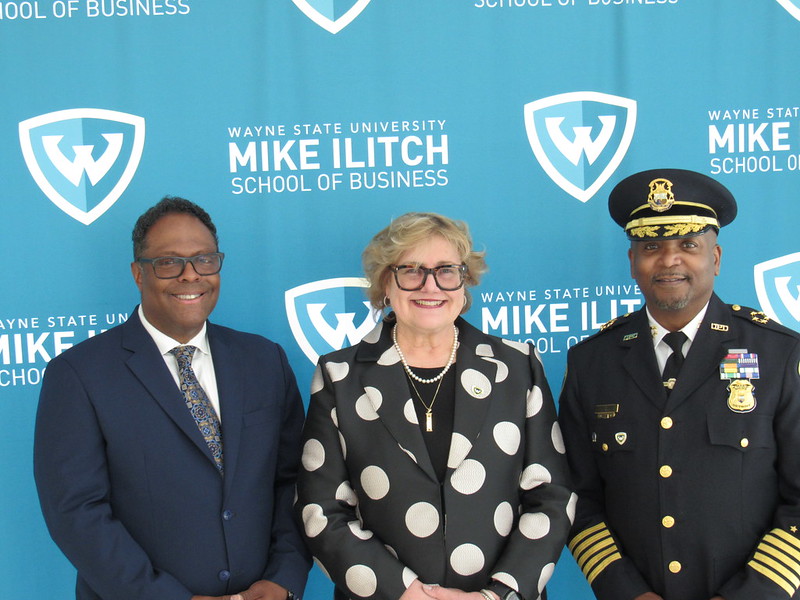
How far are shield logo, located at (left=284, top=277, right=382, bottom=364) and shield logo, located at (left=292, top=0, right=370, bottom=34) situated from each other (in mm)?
881

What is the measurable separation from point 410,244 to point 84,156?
1.34 meters

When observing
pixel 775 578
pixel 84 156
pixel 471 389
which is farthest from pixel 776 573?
pixel 84 156

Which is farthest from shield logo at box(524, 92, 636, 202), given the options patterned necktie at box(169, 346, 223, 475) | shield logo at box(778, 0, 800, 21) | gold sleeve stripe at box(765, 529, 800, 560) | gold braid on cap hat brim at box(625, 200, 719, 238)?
patterned necktie at box(169, 346, 223, 475)

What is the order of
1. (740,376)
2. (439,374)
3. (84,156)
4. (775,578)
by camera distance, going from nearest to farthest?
1. (775,578)
2. (740,376)
3. (439,374)
4. (84,156)

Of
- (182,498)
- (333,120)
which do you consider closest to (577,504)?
(182,498)

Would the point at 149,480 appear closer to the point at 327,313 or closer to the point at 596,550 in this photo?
the point at 327,313

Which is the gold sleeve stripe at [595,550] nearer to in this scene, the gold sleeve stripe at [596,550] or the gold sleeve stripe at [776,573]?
the gold sleeve stripe at [596,550]

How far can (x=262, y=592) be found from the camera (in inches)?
73.0

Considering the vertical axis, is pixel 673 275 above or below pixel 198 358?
above

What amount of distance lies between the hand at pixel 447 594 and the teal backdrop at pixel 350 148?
1.02 meters

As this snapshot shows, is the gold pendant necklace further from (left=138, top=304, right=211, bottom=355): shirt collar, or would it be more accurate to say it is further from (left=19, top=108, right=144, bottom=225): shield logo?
(left=19, top=108, right=144, bottom=225): shield logo

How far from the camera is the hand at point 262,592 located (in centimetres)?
182

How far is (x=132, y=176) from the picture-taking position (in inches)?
99.6

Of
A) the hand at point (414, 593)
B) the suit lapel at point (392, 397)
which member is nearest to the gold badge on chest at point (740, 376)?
the suit lapel at point (392, 397)
